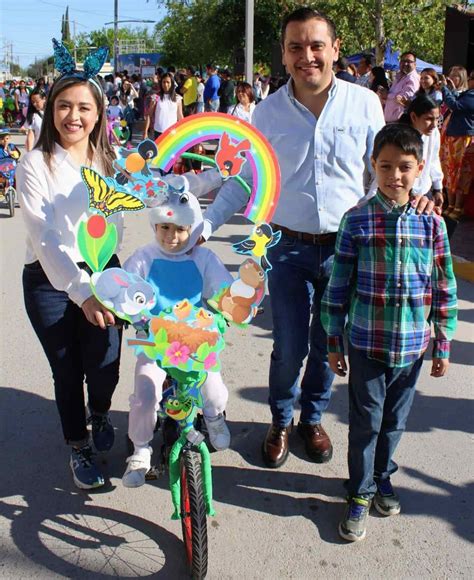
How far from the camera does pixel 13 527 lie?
274cm

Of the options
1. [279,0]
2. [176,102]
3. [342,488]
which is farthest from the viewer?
[279,0]

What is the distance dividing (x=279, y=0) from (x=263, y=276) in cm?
2728

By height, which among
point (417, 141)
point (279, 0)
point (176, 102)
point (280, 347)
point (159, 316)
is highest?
point (279, 0)

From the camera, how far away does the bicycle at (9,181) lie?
8.95 metres

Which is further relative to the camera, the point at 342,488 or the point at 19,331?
the point at 19,331

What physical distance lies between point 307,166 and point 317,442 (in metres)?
1.41

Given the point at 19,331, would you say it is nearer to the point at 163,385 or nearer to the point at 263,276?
the point at 163,385

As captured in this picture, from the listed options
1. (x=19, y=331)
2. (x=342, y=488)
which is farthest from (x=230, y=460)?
(x=19, y=331)

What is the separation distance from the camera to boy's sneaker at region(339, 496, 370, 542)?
2660 mm

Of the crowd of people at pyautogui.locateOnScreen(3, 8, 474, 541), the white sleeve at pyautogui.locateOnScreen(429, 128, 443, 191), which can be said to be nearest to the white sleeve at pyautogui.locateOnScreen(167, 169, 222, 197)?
the crowd of people at pyautogui.locateOnScreen(3, 8, 474, 541)

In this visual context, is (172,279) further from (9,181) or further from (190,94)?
(190,94)

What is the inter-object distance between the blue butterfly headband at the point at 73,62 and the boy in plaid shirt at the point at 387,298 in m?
1.25

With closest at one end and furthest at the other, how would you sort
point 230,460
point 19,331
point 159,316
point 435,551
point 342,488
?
point 159,316, point 435,551, point 342,488, point 230,460, point 19,331

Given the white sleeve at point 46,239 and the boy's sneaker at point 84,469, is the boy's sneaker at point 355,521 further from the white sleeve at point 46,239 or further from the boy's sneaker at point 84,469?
the white sleeve at point 46,239
